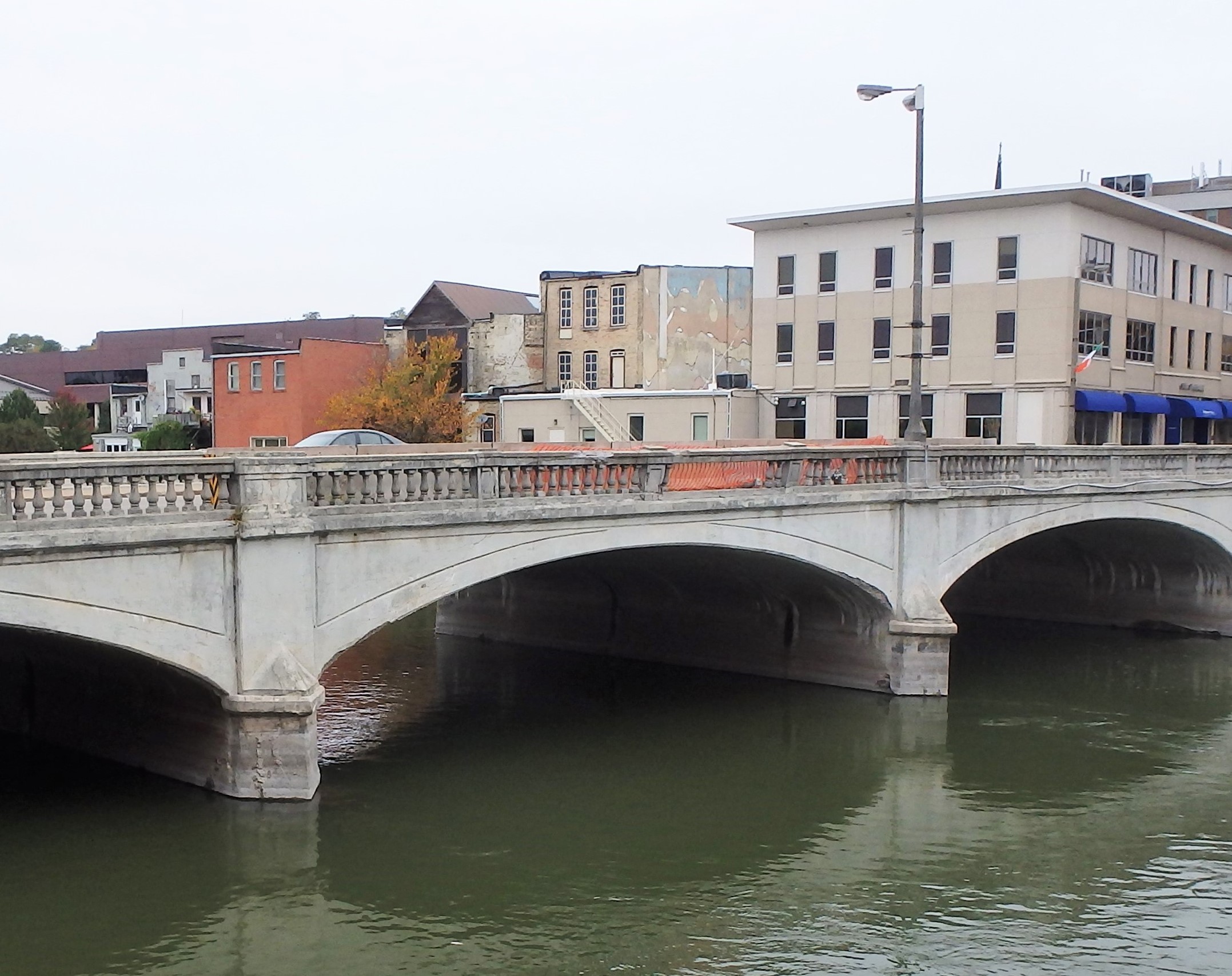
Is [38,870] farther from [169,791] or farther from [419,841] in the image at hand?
[419,841]

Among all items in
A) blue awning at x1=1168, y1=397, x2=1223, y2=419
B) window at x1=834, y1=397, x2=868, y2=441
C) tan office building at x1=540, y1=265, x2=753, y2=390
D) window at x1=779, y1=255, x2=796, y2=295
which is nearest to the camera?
window at x1=834, y1=397, x2=868, y2=441

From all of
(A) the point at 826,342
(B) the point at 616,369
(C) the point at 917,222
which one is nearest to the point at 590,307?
(B) the point at 616,369

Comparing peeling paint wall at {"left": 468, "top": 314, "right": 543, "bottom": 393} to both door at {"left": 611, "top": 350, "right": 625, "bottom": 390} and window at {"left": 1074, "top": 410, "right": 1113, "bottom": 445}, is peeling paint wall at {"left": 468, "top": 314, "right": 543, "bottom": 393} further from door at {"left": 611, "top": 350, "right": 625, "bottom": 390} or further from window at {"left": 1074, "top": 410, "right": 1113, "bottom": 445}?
window at {"left": 1074, "top": 410, "right": 1113, "bottom": 445}

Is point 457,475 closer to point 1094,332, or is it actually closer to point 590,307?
point 1094,332

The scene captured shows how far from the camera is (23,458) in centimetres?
1556

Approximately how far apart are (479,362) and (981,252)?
22.7m

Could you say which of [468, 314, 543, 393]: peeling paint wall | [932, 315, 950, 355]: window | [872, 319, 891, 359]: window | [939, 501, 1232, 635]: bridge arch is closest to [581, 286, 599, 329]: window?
[468, 314, 543, 393]: peeling paint wall

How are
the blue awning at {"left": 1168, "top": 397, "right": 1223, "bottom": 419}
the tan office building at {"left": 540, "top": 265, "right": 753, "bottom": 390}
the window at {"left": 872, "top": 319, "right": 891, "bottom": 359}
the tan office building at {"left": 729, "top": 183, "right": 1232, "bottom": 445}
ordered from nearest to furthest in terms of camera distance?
1. the tan office building at {"left": 729, "top": 183, "right": 1232, "bottom": 445}
2. the window at {"left": 872, "top": 319, "right": 891, "bottom": 359}
3. the blue awning at {"left": 1168, "top": 397, "right": 1223, "bottom": 419}
4. the tan office building at {"left": 540, "top": 265, "right": 753, "bottom": 390}

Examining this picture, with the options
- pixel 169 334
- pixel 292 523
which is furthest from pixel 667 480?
pixel 169 334

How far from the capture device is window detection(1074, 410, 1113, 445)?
40.0m

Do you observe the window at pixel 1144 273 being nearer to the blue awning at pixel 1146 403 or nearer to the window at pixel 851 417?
the blue awning at pixel 1146 403

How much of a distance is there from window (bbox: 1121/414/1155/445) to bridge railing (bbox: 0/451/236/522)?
33.1 m

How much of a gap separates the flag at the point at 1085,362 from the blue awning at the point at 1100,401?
80 cm

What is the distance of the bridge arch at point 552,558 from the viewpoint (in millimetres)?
16234
